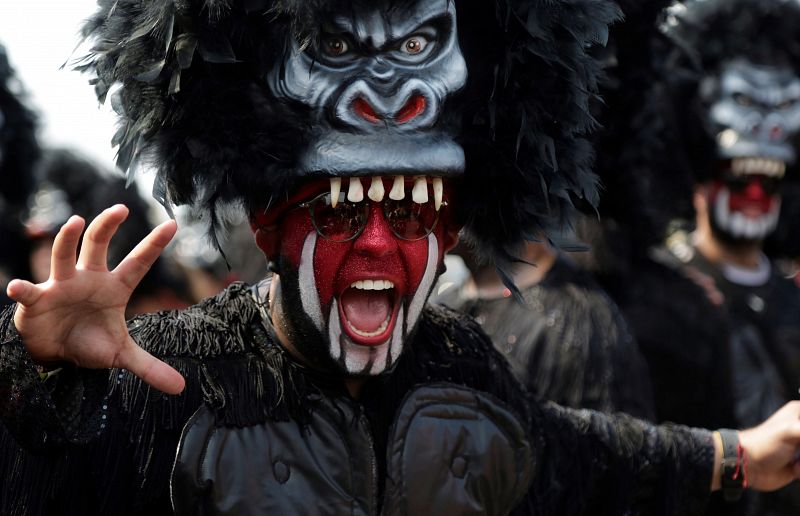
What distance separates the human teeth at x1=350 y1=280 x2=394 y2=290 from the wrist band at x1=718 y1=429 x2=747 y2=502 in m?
1.17

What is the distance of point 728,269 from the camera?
6.32 meters

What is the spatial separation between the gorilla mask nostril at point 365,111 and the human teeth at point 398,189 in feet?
0.50

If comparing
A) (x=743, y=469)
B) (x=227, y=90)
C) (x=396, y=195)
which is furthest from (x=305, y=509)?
(x=743, y=469)

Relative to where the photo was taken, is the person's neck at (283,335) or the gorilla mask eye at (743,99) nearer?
the person's neck at (283,335)

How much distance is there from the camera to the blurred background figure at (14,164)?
714 cm

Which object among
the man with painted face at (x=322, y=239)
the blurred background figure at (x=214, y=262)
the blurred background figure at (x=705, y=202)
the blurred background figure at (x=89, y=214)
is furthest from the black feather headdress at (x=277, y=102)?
the blurred background figure at (x=89, y=214)

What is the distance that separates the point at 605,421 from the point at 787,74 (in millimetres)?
3678

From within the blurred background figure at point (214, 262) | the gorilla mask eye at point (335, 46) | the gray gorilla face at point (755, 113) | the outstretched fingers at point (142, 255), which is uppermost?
the gorilla mask eye at point (335, 46)

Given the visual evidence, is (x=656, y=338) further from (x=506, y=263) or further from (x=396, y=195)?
(x=396, y=195)

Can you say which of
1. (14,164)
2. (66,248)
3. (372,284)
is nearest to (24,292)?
(66,248)

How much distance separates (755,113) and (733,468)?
3.31 meters

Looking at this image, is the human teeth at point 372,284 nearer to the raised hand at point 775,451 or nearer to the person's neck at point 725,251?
the raised hand at point 775,451

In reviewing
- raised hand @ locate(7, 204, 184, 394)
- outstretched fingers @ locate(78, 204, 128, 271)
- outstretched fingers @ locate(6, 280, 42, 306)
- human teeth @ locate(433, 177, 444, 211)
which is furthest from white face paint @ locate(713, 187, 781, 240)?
outstretched fingers @ locate(6, 280, 42, 306)

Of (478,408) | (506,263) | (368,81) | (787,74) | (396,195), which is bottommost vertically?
(787,74)
